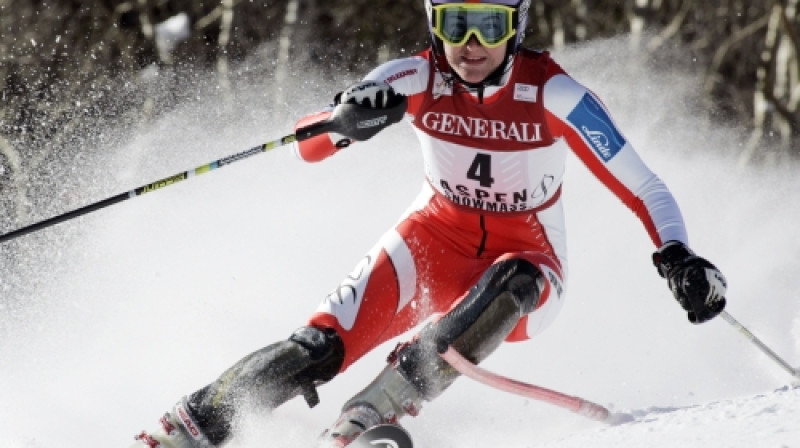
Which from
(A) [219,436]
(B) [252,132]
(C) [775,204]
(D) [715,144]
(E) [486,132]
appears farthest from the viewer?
(D) [715,144]

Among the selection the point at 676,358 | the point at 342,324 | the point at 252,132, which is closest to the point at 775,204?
the point at 676,358

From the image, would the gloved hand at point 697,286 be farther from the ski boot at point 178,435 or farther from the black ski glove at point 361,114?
the ski boot at point 178,435

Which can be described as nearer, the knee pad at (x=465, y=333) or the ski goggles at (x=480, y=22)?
the knee pad at (x=465, y=333)

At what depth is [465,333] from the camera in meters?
3.37

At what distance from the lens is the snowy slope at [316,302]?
3.94m

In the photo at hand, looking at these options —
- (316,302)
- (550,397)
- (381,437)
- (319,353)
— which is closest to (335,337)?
(319,353)

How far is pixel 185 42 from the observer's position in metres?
10.4

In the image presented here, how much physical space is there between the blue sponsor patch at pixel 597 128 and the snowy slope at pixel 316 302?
0.78m

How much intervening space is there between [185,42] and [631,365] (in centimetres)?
664

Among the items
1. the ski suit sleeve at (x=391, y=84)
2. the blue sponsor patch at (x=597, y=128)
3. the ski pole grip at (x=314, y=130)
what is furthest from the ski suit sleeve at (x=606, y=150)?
the ski pole grip at (x=314, y=130)

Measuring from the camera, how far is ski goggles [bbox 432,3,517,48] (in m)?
3.62

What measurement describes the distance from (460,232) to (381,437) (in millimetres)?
993

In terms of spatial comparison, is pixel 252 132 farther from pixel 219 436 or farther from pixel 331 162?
pixel 219 436

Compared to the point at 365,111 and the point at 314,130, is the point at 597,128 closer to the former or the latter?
the point at 365,111
